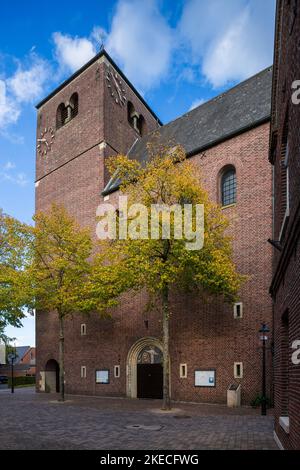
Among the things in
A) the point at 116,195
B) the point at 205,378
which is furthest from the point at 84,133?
the point at 205,378

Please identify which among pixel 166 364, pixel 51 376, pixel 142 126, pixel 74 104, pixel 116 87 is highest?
pixel 116 87

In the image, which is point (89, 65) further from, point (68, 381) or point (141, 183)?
point (68, 381)

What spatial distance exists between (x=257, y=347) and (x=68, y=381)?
1377cm

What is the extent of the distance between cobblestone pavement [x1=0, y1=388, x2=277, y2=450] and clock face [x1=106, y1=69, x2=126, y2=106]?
2197 cm

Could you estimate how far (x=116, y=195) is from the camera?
82.2 ft

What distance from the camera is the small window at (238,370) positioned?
690 inches

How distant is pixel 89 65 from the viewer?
96.8ft

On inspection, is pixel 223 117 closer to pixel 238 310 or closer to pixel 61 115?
pixel 238 310

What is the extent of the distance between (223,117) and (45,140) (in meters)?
15.5

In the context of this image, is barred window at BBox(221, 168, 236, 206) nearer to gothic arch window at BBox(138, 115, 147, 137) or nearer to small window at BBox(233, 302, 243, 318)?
small window at BBox(233, 302, 243, 318)

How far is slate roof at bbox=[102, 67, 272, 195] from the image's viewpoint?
814 inches

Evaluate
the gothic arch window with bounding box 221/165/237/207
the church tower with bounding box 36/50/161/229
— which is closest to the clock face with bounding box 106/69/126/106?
the church tower with bounding box 36/50/161/229

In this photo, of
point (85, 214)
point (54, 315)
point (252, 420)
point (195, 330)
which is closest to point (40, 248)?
point (85, 214)

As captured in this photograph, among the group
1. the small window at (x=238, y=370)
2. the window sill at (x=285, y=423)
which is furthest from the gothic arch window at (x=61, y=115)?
the window sill at (x=285, y=423)
